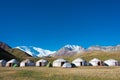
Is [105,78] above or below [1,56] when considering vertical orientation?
below

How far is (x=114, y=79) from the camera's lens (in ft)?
117

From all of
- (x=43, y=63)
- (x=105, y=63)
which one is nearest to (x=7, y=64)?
(x=43, y=63)

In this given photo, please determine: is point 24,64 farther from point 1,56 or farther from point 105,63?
point 1,56

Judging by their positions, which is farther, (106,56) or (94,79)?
(106,56)

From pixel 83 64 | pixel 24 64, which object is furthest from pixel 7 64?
pixel 83 64

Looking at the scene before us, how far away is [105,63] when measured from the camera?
351 feet

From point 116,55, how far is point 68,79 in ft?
395

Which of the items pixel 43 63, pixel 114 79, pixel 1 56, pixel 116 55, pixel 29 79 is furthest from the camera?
pixel 1 56

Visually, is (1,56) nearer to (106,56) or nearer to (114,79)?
(106,56)

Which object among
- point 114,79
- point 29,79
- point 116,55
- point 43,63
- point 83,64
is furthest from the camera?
point 116,55

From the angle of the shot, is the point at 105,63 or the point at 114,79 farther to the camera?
the point at 105,63

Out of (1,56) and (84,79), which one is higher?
(1,56)

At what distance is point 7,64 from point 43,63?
576 inches

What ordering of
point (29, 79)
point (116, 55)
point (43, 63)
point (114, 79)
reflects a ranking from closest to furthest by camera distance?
1. point (114, 79)
2. point (29, 79)
3. point (43, 63)
4. point (116, 55)
